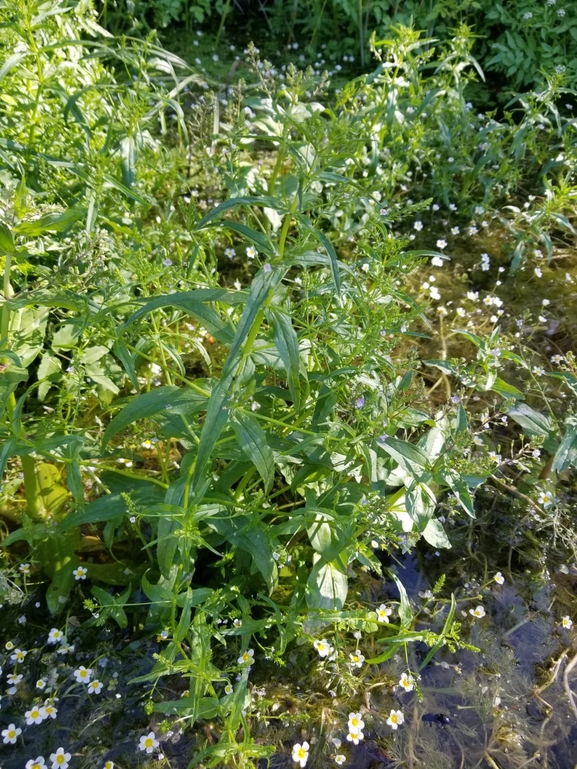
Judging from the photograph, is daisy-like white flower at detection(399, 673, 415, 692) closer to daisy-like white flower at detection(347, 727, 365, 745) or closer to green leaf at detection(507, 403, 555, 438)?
daisy-like white flower at detection(347, 727, 365, 745)

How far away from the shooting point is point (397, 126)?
11.1 ft

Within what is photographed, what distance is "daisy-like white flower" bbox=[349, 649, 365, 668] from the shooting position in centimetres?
210

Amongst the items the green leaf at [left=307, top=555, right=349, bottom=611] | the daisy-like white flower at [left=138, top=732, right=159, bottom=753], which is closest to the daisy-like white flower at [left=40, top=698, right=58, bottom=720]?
the daisy-like white flower at [left=138, top=732, right=159, bottom=753]

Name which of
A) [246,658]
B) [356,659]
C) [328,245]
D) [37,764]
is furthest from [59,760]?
[328,245]

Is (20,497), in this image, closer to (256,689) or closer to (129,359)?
(129,359)

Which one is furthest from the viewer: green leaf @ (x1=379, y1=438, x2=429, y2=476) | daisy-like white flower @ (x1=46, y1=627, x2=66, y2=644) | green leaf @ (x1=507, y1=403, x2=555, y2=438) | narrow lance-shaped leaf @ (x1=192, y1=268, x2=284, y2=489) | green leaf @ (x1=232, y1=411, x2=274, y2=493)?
green leaf @ (x1=507, y1=403, x2=555, y2=438)

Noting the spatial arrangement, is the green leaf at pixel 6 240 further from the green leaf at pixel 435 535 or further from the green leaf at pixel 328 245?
the green leaf at pixel 435 535

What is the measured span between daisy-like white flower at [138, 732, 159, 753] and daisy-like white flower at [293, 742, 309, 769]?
0.44 metres

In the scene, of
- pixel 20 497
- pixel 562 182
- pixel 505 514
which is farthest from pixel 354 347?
pixel 562 182

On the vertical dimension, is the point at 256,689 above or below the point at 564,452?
below

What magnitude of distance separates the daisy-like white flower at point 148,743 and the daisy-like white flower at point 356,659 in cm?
69

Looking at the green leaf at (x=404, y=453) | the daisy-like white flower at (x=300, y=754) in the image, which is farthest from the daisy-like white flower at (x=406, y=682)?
the green leaf at (x=404, y=453)

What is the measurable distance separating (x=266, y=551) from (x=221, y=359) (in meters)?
1.21

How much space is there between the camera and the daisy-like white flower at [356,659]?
6.89 ft
